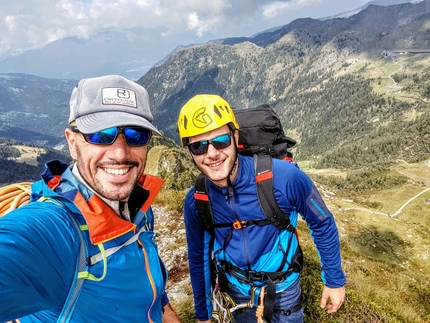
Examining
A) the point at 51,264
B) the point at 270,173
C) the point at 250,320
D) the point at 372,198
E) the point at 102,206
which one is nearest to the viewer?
the point at 51,264

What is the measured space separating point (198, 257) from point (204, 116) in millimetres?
2881

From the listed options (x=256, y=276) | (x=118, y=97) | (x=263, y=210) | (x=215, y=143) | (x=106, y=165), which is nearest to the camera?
(x=106, y=165)

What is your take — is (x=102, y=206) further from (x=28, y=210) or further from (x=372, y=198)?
(x=372, y=198)

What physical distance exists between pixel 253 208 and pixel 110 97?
2974mm

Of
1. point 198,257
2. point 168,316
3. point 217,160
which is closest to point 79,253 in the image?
point 217,160

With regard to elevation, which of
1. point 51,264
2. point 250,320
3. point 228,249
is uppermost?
point 51,264

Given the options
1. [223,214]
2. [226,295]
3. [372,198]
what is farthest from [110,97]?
[372,198]

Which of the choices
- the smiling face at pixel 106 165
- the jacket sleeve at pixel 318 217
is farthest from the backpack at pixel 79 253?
the jacket sleeve at pixel 318 217

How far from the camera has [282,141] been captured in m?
6.85

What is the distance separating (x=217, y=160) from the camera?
4914mm

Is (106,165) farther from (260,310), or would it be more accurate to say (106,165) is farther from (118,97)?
(260,310)

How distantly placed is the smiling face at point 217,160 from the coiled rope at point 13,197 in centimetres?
276

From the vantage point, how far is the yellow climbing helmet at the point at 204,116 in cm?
496

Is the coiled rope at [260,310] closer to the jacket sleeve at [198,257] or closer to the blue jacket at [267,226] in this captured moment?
the blue jacket at [267,226]
